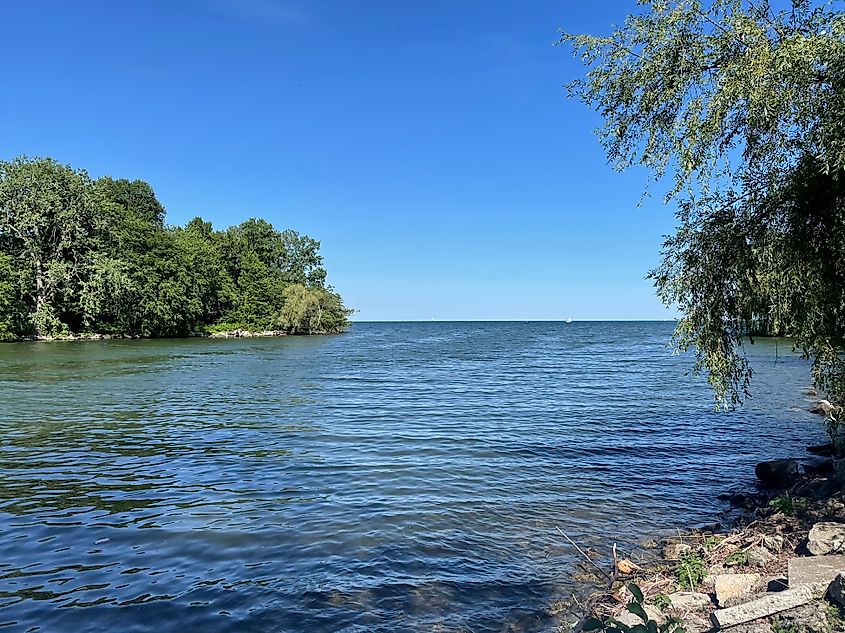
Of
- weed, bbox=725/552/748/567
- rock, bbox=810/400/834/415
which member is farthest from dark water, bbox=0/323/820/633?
weed, bbox=725/552/748/567

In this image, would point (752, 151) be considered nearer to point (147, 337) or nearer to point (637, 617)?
point (637, 617)

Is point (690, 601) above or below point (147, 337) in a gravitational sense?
below

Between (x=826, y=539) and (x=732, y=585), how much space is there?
6.36 ft

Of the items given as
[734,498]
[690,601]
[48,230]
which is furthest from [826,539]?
[48,230]

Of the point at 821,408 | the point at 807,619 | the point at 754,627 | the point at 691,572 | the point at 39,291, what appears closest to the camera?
the point at 807,619

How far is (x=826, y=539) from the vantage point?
7285 mm

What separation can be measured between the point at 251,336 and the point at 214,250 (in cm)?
1612

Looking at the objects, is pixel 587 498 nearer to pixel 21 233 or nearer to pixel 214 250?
pixel 21 233

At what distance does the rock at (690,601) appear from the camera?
20.4 feet

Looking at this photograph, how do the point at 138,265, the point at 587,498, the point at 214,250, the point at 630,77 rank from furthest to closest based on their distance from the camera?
the point at 214,250 < the point at 138,265 < the point at 587,498 < the point at 630,77

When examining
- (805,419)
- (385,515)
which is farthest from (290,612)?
(805,419)

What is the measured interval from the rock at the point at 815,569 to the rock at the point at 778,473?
8.03 meters

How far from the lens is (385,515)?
1140 centimetres

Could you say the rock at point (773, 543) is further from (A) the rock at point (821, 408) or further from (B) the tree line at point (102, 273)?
(B) the tree line at point (102, 273)
